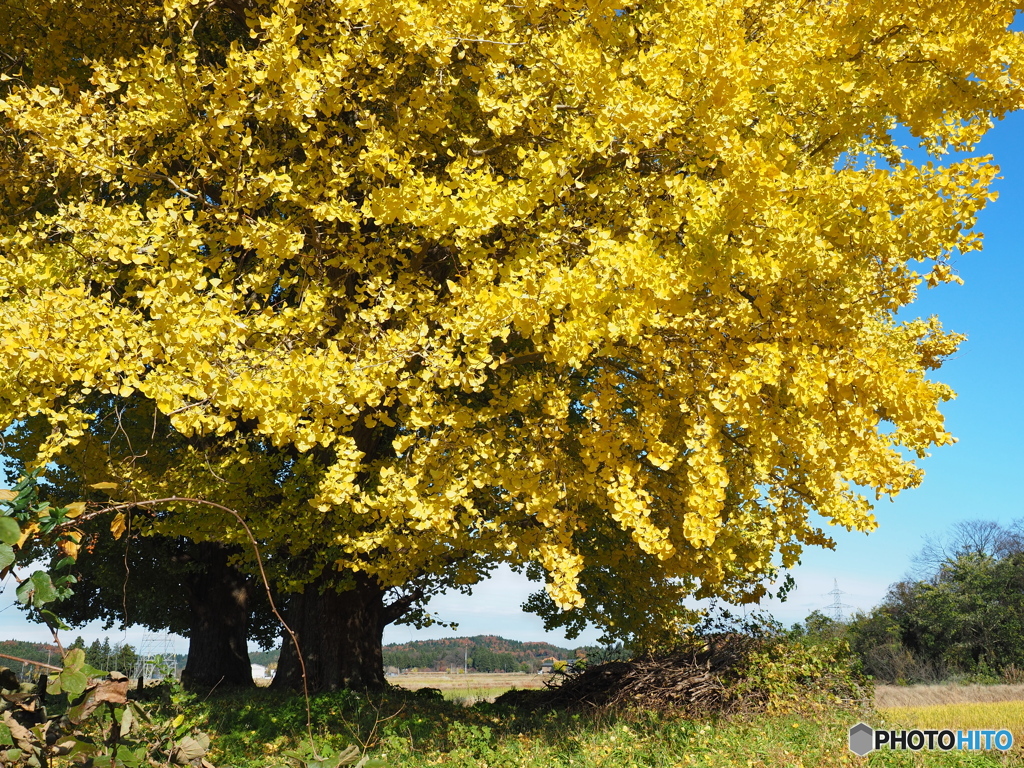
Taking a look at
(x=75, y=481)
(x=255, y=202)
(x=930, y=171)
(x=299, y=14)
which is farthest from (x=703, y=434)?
(x=75, y=481)

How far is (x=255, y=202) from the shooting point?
7613 millimetres

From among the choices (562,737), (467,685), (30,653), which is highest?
(30,653)

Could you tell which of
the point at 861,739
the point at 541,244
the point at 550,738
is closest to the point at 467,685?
the point at 550,738

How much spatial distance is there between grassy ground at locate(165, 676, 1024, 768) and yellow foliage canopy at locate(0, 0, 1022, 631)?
1835 mm

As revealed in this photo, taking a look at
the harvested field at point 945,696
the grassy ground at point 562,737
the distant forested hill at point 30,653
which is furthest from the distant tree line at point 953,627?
the distant forested hill at point 30,653

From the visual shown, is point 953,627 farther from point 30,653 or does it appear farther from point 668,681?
point 30,653

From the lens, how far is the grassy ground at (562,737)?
750 centimetres

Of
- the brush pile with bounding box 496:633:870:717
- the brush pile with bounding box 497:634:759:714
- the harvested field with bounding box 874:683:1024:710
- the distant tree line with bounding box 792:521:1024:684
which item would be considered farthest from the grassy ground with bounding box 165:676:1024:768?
the distant tree line with bounding box 792:521:1024:684

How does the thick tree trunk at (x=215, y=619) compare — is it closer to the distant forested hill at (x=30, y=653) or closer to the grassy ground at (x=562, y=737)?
the grassy ground at (x=562, y=737)

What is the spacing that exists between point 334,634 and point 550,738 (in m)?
4.70

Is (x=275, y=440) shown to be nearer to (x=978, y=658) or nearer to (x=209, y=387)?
(x=209, y=387)

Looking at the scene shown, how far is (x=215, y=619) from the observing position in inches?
641

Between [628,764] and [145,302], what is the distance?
6.22 m

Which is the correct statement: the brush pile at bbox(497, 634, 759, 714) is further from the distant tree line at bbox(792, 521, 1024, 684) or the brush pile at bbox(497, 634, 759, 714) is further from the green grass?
the distant tree line at bbox(792, 521, 1024, 684)
